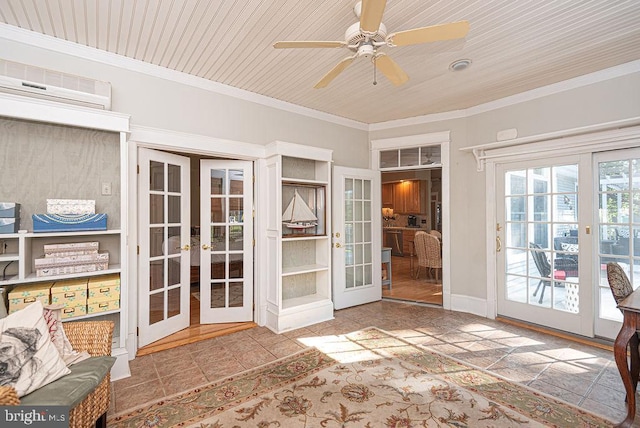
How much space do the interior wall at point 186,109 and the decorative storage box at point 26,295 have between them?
159cm

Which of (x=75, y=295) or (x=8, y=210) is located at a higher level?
(x=8, y=210)

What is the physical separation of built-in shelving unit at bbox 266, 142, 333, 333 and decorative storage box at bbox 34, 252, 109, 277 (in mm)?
1643

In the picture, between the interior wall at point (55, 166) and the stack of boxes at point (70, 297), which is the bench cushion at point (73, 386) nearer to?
the stack of boxes at point (70, 297)

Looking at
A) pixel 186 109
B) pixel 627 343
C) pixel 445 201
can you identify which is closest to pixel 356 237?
pixel 445 201

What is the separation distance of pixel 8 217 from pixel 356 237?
364 centimetres

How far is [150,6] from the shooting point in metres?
2.11

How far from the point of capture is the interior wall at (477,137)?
10.4 ft

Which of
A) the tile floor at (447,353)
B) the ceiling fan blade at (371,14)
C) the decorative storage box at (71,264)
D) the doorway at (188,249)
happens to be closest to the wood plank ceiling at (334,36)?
the ceiling fan blade at (371,14)

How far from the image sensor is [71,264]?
7.68 ft

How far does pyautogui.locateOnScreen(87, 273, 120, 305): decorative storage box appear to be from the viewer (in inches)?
93.7

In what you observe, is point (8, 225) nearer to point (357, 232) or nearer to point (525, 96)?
point (357, 232)

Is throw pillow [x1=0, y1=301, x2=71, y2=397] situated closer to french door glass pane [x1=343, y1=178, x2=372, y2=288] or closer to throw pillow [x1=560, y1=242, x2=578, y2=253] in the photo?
french door glass pane [x1=343, y1=178, x2=372, y2=288]

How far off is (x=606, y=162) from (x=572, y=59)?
3.71ft

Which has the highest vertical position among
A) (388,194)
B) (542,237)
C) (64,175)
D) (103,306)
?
(388,194)
